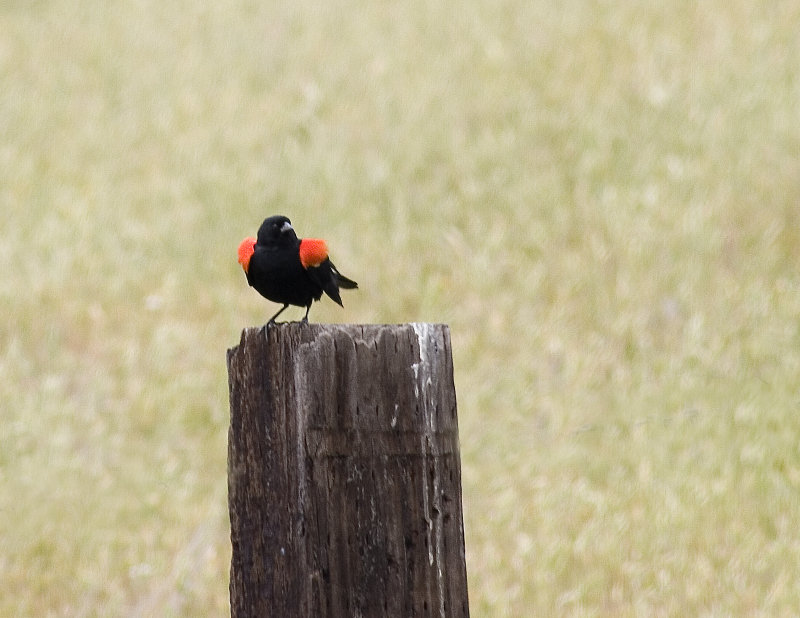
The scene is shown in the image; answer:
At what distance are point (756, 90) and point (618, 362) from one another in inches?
176

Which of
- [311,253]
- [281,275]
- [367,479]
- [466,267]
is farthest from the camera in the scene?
[466,267]

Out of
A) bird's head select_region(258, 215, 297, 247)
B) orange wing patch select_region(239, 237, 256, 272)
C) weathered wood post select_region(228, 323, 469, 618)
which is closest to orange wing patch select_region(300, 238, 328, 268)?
bird's head select_region(258, 215, 297, 247)

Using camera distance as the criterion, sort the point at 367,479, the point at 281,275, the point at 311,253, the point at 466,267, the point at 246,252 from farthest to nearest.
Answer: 1. the point at 466,267
2. the point at 246,252
3. the point at 281,275
4. the point at 311,253
5. the point at 367,479

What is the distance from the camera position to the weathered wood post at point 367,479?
2.45m

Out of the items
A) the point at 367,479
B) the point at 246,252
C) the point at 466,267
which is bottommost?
the point at 367,479

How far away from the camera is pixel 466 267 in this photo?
34.0 feet

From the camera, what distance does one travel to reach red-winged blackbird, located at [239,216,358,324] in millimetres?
4336

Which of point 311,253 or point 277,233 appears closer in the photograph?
point 311,253

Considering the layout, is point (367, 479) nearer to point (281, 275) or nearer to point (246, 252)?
point (281, 275)

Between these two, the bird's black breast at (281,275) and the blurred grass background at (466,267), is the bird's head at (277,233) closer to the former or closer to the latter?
the bird's black breast at (281,275)

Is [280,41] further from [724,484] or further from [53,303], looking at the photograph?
[724,484]

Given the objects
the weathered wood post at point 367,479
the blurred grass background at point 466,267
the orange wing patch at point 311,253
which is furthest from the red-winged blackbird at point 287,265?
the blurred grass background at point 466,267

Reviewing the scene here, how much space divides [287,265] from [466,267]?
611 centimetres

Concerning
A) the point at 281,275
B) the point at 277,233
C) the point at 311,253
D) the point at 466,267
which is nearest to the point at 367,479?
the point at 311,253
